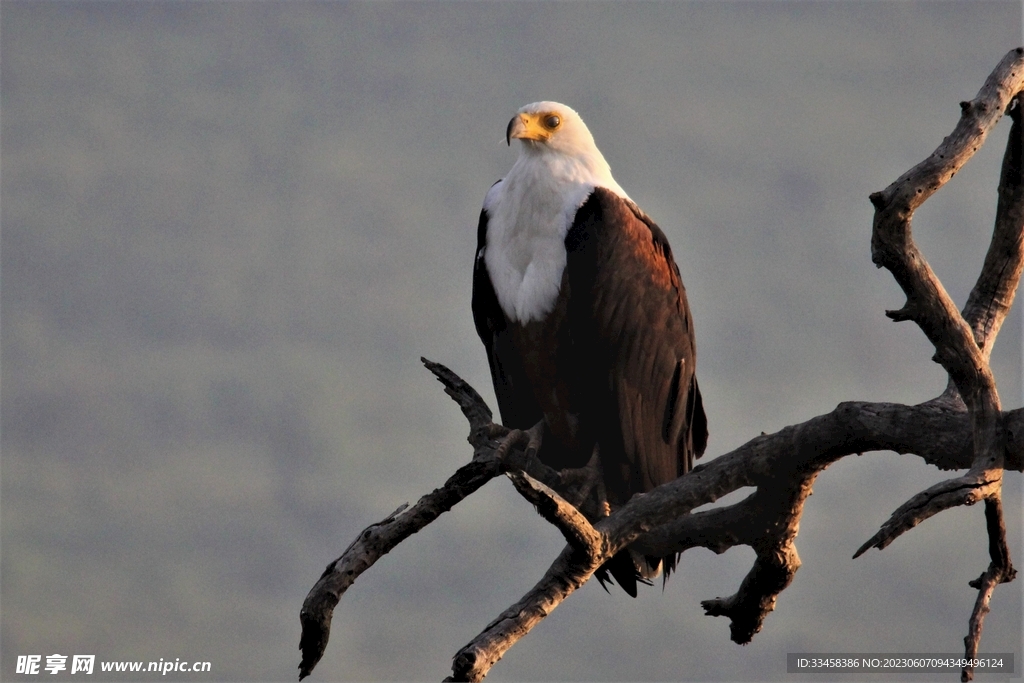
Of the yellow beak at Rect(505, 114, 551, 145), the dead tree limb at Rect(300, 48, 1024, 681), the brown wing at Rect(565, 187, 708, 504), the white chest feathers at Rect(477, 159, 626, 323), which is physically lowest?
the dead tree limb at Rect(300, 48, 1024, 681)

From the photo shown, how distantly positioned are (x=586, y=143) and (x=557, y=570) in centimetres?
289

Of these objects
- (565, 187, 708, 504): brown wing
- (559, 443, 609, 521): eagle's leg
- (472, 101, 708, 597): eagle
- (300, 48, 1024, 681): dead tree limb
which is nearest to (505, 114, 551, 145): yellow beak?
(472, 101, 708, 597): eagle

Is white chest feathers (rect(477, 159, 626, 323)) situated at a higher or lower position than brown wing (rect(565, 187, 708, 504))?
higher

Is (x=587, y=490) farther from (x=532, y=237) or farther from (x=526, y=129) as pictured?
(x=526, y=129)

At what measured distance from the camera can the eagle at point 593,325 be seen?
6375mm

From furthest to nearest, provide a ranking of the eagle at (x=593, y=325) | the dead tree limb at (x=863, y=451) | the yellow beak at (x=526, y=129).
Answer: the yellow beak at (x=526, y=129)
the eagle at (x=593, y=325)
the dead tree limb at (x=863, y=451)

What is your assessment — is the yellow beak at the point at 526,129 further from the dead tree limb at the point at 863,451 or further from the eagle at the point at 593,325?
the dead tree limb at the point at 863,451

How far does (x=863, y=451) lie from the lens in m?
5.23

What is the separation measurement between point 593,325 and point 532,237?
0.68 meters

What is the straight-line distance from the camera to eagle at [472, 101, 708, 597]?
6.38 m

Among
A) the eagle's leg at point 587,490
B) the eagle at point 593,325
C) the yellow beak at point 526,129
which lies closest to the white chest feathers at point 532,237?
the eagle at point 593,325

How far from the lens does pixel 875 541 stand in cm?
431

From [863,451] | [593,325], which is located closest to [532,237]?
[593,325]

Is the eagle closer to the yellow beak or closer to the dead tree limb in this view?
the yellow beak
